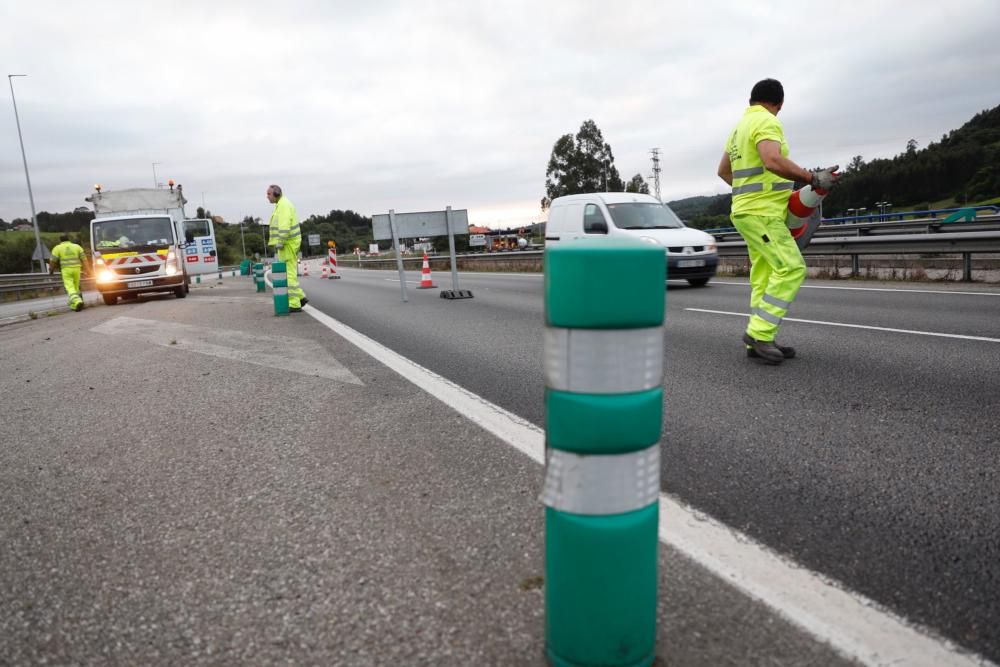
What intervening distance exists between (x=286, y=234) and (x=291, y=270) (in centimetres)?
63

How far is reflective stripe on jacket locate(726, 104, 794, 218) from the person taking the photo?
499 centimetres

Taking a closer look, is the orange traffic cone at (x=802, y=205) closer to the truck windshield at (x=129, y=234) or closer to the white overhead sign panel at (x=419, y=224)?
the white overhead sign panel at (x=419, y=224)

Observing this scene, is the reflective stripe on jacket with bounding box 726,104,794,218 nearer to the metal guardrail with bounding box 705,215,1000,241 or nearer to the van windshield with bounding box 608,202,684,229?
the van windshield with bounding box 608,202,684,229

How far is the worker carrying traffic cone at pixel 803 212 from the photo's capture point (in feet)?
16.5

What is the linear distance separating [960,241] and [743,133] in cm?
806

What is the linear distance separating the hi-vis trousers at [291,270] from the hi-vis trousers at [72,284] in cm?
799

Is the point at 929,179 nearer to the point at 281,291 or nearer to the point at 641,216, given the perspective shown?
the point at 641,216

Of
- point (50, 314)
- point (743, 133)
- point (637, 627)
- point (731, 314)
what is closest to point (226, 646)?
point (637, 627)

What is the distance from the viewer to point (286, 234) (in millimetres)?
10820

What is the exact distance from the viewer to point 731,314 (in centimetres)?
827

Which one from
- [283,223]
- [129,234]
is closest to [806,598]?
[283,223]

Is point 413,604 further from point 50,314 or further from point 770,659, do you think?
point 50,314

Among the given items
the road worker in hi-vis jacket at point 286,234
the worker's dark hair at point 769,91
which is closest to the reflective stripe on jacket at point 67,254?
the road worker in hi-vis jacket at point 286,234

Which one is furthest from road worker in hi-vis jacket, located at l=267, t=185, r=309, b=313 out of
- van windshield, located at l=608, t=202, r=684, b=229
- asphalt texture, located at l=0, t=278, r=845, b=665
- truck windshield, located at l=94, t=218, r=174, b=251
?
truck windshield, located at l=94, t=218, r=174, b=251
